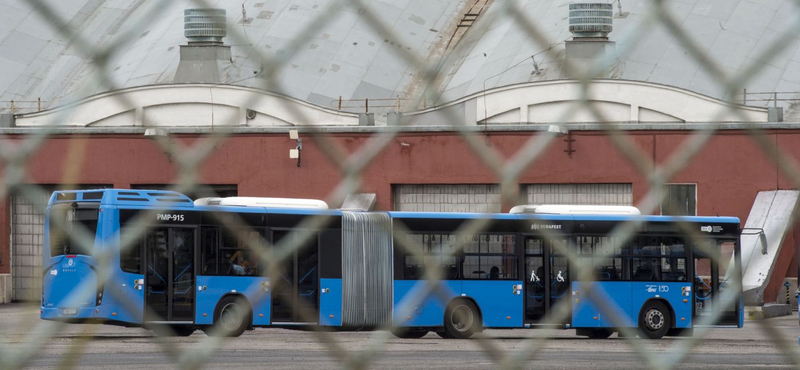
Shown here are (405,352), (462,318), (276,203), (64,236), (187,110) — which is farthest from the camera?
(462,318)

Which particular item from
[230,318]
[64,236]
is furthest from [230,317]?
[64,236]

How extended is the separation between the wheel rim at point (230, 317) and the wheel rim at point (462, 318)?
3618 millimetres

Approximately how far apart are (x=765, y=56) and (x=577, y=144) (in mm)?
21923

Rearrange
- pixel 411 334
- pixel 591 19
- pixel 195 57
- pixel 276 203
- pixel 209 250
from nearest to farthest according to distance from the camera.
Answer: pixel 276 203 → pixel 209 250 → pixel 411 334 → pixel 195 57 → pixel 591 19

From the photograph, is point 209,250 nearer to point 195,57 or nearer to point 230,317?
point 230,317

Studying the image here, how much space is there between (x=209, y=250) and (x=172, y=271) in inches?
39.8

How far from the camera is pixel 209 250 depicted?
18.6 metres

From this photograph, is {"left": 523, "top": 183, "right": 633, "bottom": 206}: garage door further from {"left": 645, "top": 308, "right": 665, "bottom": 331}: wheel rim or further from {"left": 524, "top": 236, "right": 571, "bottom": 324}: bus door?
{"left": 524, "top": 236, "right": 571, "bottom": 324}: bus door

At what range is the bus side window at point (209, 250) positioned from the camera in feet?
59.7

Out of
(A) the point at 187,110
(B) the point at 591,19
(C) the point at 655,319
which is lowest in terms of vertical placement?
(C) the point at 655,319

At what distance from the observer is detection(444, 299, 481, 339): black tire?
65.5ft

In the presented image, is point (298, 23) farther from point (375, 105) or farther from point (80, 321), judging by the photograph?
point (80, 321)

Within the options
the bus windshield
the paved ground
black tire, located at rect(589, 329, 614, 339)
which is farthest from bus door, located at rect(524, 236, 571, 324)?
the bus windshield

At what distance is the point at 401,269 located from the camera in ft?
58.7
